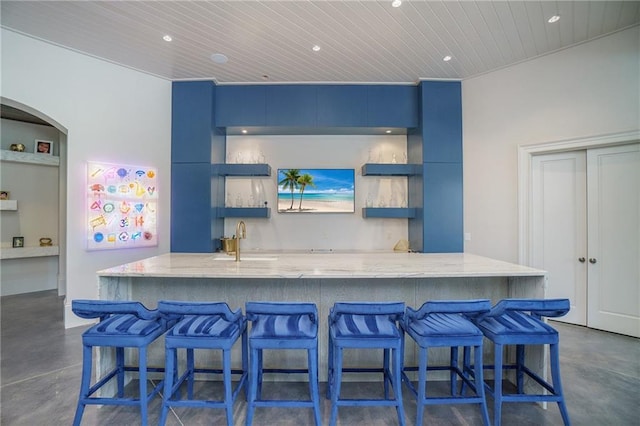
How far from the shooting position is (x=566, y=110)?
335 cm

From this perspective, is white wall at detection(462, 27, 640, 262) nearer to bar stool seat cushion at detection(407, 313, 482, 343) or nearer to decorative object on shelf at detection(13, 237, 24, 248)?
bar stool seat cushion at detection(407, 313, 482, 343)

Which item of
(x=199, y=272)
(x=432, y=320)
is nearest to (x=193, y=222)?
(x=199, y=272)

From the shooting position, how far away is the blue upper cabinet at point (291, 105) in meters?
4.04

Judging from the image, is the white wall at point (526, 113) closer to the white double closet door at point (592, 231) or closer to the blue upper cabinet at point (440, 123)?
the blue upper cabinet at point (440, 123)

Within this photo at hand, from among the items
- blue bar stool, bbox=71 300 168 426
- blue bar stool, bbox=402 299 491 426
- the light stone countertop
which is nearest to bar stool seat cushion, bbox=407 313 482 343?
blue bar stool, bbox=402 299 491 426

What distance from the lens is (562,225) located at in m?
3.48

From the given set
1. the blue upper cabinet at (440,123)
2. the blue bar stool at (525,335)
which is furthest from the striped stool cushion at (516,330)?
the blue upper cabinet at (440,123)

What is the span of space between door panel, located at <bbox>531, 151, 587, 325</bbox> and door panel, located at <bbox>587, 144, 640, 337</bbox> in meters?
0.08

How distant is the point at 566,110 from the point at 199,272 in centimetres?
456

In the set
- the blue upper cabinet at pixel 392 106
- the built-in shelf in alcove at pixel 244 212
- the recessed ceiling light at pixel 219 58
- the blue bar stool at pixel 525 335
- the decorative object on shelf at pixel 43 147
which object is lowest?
the blue bar stool at pixel 525 335

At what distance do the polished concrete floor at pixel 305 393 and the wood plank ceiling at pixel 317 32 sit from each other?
3.46 meters

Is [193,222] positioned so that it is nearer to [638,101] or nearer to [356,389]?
[356,389]

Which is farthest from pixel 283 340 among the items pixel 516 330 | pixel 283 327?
pixel 516 330

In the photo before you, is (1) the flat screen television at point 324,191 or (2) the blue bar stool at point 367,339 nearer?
(2) the blue bar stool at point 367,339
